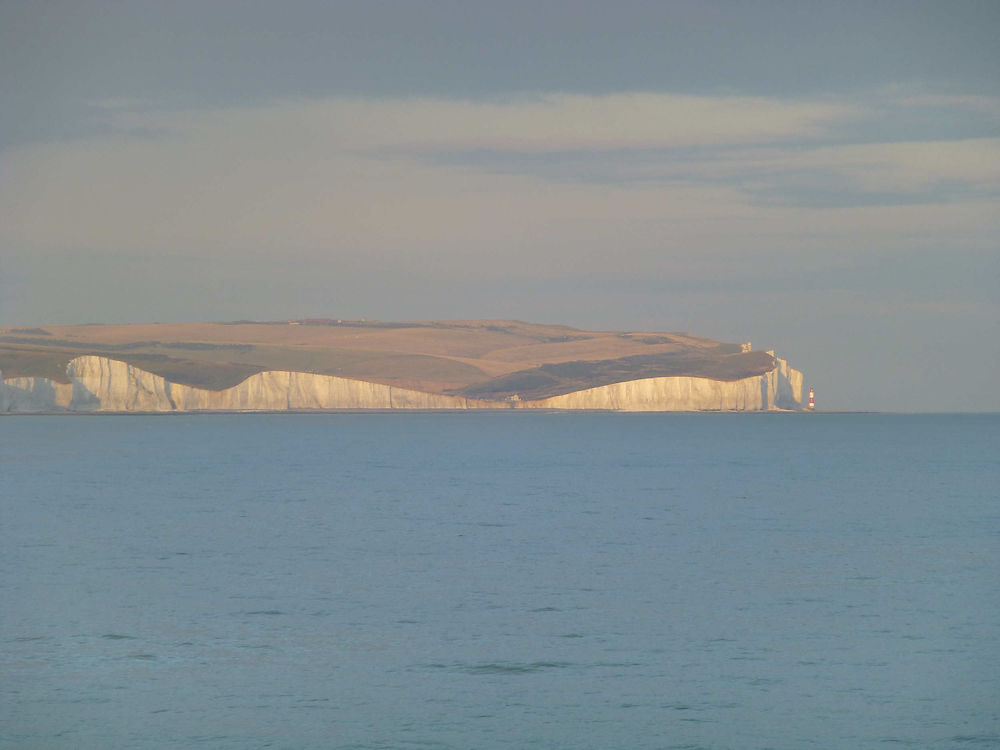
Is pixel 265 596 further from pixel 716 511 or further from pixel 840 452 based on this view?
pixel 840 452

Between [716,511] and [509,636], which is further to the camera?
[716,511]

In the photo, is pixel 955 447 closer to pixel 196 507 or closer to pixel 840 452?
pixel 840 452

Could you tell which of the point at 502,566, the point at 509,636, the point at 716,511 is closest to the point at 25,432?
the point at 716,511

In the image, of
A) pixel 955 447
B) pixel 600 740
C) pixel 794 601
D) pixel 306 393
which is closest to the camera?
pixel 600 740

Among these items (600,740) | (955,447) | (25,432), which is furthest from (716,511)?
(25,432)

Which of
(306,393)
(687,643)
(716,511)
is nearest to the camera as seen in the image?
(687,643)

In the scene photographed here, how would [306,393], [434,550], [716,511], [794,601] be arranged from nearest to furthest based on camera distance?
[794,601] < [434,550] < [716,511] < [306,393]
